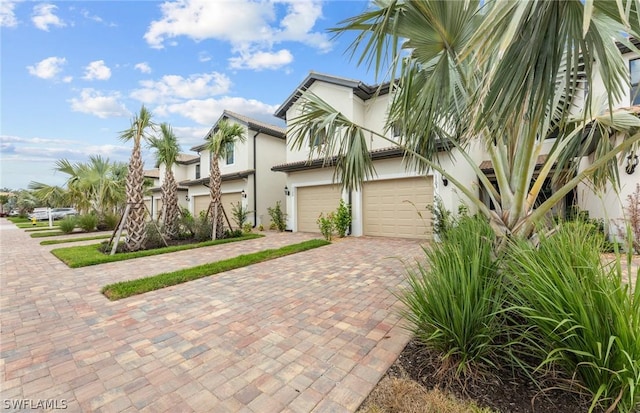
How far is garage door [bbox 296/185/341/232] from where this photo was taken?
13.6 meters

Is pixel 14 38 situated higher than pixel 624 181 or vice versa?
pixel 14 38

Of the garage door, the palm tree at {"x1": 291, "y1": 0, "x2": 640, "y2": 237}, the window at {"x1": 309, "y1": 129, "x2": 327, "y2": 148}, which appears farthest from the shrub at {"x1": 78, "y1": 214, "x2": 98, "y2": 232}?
the window at {"x1": 309, "y1": 129, "x2": 327, "y2": 148}

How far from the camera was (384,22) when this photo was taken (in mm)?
2621

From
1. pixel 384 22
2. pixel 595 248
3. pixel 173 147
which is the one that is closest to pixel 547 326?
pixel 595 248

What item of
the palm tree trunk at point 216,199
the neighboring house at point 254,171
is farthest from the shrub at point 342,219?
the neighboring house at point 254,171

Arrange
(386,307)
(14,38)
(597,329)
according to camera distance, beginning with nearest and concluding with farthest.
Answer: (597,329), (386,307), (14,38)

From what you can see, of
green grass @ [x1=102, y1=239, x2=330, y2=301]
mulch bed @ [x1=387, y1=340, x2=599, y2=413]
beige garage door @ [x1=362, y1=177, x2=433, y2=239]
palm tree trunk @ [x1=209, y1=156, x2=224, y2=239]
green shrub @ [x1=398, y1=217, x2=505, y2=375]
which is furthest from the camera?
palm tree trunk @ [x1=209, y1=156, x2=224, y2=239]

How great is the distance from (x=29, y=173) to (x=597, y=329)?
28.7 m

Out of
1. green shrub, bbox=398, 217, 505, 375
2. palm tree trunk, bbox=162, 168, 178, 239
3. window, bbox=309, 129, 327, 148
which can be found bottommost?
green shrub, bbox=398, 217, 505, 375

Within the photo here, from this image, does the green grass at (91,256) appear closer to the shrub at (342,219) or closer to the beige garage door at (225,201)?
the shrub at (342,219)

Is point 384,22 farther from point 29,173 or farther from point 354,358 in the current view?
point 29,173

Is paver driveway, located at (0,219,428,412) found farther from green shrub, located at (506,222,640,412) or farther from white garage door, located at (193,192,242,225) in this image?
white garage door, located at (193,192,242,225)

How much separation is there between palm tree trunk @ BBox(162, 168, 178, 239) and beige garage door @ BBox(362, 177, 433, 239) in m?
9.05

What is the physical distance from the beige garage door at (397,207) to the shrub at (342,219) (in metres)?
0.86
